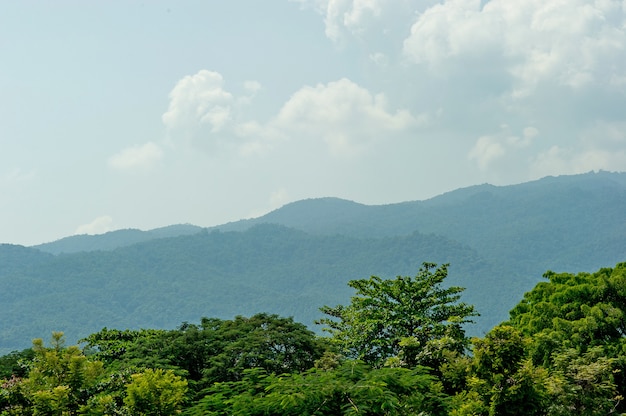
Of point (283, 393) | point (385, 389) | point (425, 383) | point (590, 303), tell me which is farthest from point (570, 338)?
point (283, 393)

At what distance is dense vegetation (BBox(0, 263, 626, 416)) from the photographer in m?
14.1

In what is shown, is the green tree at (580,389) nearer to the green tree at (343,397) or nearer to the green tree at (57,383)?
the green tree at (343,397)

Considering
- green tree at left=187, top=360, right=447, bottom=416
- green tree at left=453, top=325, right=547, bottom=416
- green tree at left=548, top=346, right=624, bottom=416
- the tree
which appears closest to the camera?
green tree at left=453, top=325, right=547, bottom=416

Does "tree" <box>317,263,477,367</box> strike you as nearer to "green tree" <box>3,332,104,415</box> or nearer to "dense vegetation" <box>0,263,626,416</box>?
"dense vegetation" <box>0,263,626,416</box>

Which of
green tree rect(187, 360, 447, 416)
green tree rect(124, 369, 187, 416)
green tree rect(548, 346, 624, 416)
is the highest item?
green tree rect(124, 369, 187, 416)

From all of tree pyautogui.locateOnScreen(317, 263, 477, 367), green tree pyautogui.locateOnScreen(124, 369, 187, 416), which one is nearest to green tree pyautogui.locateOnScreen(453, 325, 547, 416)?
green tree pyautogui.locateOnScreen(124, 369, 187, 416)

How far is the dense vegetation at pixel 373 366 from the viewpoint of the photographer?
46.2ft

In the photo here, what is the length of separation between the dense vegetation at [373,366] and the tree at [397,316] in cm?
6

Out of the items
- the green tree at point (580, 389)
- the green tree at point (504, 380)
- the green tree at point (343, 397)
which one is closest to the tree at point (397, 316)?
the green tree at point (580, 389)

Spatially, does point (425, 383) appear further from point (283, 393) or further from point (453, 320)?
point (453, 320)

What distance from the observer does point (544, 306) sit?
25453mm

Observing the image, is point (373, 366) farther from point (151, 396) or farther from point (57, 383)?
point (57, 383)

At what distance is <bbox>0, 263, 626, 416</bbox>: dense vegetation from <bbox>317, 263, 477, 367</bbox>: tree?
0.18 feet

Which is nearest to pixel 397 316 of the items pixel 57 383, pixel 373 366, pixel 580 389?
pixel 373 366
